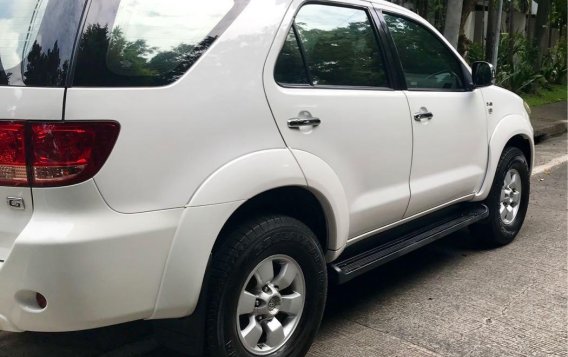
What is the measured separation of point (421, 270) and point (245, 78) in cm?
247

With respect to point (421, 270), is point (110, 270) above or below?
above

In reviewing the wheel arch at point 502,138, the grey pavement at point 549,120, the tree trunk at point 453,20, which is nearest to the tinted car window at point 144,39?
the wheel arch at point 502,138

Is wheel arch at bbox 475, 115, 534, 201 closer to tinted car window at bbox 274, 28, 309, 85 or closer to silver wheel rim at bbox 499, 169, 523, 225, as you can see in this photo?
silver wheel rim at bbox 499, 169, 523, 225

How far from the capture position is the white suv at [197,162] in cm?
220

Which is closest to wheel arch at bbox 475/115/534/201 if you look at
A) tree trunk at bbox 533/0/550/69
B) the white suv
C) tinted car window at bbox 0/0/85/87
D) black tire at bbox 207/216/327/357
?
the white suv

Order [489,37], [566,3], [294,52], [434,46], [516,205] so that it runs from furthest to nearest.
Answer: [566,3]
[489,37]
[516,205]
[434,46]
[294,52]

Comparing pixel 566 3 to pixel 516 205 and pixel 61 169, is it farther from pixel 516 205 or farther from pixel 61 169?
pixel 61 169

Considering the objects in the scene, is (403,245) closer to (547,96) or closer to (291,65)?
(291,65)

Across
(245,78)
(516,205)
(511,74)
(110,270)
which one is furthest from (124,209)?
(511,74)

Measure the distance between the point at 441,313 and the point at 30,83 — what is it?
2717 millimetres

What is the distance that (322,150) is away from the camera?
3014 mm

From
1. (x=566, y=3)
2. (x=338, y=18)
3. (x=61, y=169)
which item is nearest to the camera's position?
(x=61, y=169)

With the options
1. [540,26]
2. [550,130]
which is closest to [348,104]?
[550,130]

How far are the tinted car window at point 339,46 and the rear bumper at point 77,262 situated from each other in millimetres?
1284
